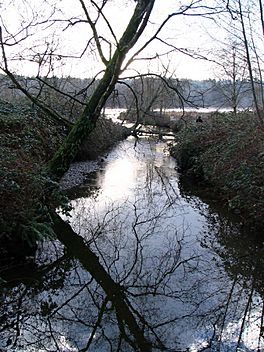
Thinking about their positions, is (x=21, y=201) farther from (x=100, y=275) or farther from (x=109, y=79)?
(x=109, y=79)

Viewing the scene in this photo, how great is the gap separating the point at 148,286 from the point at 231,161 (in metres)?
5.80

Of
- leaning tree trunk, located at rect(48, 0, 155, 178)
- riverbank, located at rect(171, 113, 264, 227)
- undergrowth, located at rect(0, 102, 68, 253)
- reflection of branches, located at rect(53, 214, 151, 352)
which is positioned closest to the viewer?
reflection of branches, located at rect(53, 214, 151, 352)

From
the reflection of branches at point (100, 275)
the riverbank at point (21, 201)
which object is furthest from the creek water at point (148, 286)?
the riverbank at point (21, 201)

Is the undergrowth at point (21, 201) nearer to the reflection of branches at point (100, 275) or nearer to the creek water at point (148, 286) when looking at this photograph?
the creek water at point (148, 286)

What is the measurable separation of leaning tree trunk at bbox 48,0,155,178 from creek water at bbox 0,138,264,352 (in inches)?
67.8

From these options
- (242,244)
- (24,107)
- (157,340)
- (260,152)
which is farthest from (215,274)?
(24,107)

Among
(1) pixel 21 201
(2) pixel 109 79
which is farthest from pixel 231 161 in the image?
(1) pixel 21 201

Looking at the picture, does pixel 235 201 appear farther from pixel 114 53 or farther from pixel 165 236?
pixel 114 53

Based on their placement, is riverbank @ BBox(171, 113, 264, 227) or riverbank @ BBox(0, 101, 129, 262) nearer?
riverbank @ BBox(0, 101, 129, 262)

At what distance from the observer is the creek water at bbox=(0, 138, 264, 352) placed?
4.42m

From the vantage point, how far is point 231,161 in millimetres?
10594

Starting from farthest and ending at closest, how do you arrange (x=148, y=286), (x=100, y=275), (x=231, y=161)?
(x=231, y=161), (x=100, y=275), (x=148, y=286)

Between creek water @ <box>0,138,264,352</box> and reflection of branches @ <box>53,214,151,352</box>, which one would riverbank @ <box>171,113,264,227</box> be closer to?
creek water @ <box>0,138,264,352</box>

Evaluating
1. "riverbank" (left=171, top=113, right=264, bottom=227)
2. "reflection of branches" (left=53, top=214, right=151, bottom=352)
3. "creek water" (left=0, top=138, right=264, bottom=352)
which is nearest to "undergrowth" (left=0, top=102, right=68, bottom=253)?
"creek water" (left=0, top=138, right=264, bottom=352)
